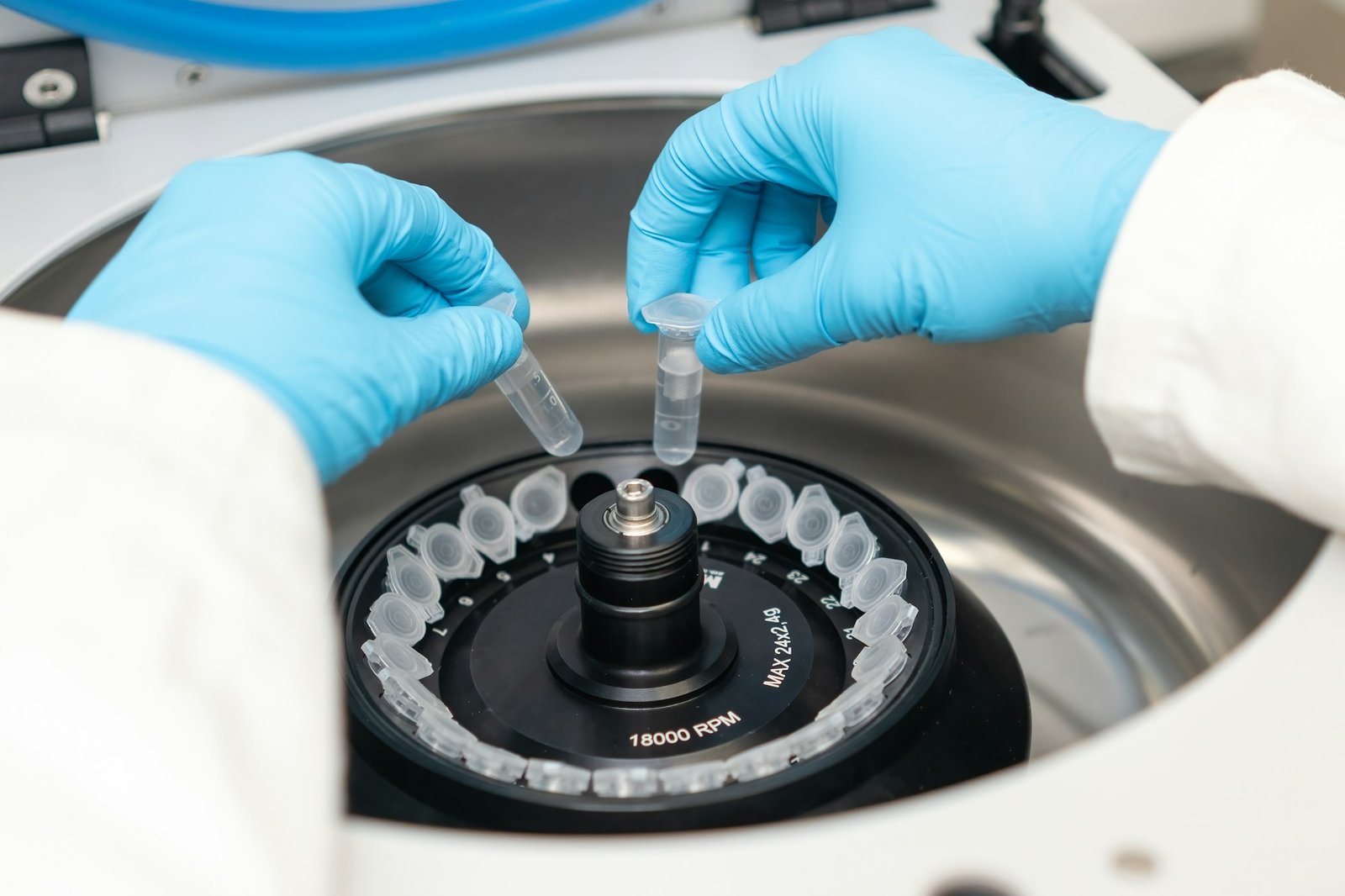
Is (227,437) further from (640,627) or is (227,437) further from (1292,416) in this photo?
(1292,416)

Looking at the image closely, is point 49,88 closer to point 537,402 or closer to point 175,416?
point 537,402

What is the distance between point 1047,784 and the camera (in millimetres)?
432

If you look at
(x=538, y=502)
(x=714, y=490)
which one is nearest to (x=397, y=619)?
(x=538, y=502)

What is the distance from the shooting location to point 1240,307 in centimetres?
58

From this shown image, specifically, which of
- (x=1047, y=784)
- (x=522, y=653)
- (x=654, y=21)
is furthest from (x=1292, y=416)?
(x=654, y=21)

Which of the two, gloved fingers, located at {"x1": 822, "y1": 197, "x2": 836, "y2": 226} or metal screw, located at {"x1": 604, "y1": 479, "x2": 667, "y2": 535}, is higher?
gloved fingers, located at {"x1": 822, "y1": 197, "x2": 836, "y2": 226}

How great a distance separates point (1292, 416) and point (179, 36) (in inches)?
33.8

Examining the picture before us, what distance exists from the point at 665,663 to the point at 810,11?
66cm

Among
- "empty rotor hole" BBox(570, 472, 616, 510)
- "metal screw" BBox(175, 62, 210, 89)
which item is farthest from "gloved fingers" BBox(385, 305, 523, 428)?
"metal screw" BBox(175, 62, 210, 89)

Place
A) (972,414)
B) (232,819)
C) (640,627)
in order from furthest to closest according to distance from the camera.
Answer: (972,414), (640,627), (232,819)

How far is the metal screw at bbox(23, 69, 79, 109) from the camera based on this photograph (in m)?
0.98

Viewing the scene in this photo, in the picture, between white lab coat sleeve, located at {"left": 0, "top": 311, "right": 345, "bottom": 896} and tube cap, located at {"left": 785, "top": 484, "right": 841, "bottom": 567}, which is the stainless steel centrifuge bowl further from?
white lab coat sleeve, located at {"left": 0, "top": 311, "right": 345, "bottom": 896}

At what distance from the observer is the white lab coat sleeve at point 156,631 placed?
1.25ft

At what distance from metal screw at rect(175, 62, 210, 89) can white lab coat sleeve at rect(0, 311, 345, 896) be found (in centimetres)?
59
